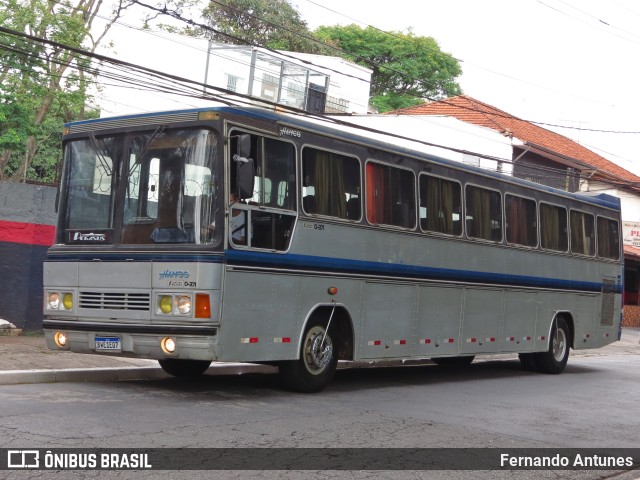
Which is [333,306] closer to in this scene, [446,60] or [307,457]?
[307,457]

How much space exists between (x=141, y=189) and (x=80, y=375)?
8.82ft

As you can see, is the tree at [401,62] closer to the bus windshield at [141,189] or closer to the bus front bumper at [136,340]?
the bus windshield at [141,189]

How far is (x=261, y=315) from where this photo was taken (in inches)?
428

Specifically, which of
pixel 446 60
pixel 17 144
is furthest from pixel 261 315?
pixel 446 60

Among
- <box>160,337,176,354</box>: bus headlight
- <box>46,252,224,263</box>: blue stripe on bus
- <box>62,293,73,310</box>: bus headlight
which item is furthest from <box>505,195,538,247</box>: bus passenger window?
<box>62,293,73,310</box>: bus headlight

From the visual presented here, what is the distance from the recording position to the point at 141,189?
10.8m

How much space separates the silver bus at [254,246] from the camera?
10375mm

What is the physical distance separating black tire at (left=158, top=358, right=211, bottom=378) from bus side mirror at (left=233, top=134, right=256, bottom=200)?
10.4 feet

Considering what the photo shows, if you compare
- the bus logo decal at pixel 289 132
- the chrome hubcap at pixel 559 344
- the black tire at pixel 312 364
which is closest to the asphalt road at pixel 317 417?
the black tire at pixel 312 364

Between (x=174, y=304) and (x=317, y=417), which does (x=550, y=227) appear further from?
(x=174, y=304)

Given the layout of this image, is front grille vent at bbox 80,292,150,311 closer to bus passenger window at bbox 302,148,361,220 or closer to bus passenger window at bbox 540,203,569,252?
bus passenger window at bbox 302,148,361,220

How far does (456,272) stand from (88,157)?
6211mm

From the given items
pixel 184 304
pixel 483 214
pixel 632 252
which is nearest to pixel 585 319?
pixel 483 214

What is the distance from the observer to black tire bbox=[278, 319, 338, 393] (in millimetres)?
11617
